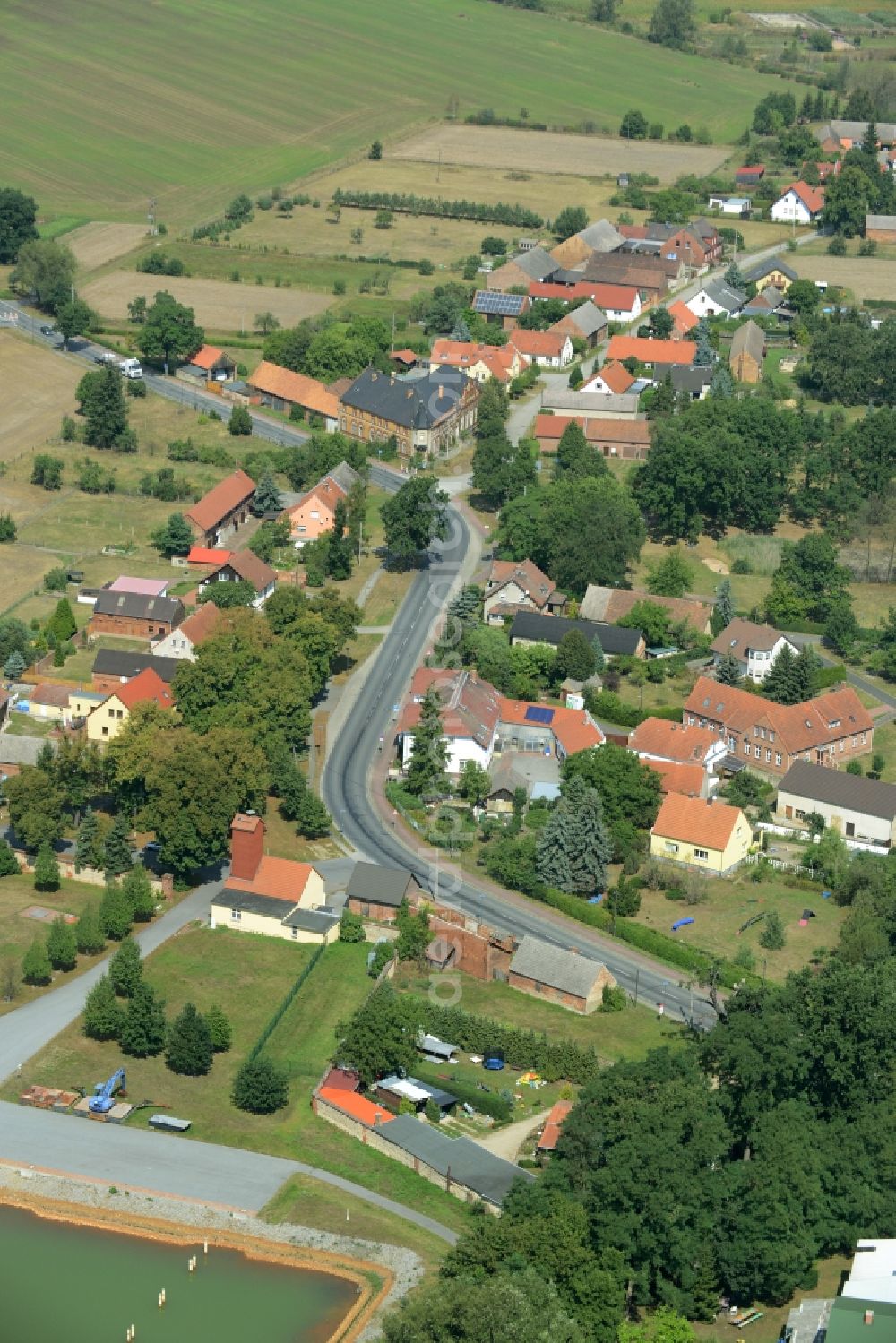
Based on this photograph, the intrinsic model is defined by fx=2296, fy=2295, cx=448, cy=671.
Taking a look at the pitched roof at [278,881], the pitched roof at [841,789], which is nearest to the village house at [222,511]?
the pitched roof at [278,881]

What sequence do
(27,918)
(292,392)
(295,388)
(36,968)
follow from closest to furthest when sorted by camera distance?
(36,968) < (27,918) < (292,392) < (295,388)

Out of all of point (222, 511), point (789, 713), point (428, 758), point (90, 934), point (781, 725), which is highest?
point (789, 713)

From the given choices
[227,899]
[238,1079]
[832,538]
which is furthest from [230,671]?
[832,538]

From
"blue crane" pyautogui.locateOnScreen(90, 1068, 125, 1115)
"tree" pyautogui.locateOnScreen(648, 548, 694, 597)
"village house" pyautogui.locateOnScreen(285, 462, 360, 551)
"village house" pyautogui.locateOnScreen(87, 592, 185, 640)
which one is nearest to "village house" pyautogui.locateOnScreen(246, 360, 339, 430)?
"village house" pyautogui.locateOnScreen(285, 462, 360, 551)

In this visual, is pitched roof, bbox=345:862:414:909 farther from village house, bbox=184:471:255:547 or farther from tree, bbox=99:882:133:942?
village house, bbox=184:471:255:547

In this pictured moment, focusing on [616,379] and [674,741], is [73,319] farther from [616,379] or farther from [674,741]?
[674,741]

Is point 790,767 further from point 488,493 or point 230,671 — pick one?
point 488,493

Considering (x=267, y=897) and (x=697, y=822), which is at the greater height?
(x=697, y=822)

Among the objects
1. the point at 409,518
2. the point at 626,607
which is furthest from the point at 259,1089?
the point at 409,518
